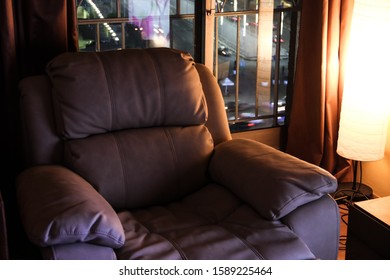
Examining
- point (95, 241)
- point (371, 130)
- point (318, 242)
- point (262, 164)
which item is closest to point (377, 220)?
point (318, 242)

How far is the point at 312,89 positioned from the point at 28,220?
75.7 inches

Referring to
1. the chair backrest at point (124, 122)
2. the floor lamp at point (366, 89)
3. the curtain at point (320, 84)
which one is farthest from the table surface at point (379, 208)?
the curtain at point (320, 84)

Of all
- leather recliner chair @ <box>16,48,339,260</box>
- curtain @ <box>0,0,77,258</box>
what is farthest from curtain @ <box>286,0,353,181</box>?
curtain @ <box>0,0,77,258</box>

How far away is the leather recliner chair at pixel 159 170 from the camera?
1.75 metres

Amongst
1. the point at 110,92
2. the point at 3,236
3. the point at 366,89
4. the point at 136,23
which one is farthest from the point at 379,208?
the point at 136,23

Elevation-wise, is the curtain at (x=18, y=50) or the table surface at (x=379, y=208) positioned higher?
the curtain at (x=18, y=50)

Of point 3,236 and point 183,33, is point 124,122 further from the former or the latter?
point 183,33

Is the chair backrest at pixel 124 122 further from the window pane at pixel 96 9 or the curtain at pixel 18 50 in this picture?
the window pane at pixel 96 9

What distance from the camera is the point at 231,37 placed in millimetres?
3189

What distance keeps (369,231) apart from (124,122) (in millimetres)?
1056

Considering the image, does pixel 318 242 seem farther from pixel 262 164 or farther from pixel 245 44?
pixel 245 44

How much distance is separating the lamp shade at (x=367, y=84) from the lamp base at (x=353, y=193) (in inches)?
11.7

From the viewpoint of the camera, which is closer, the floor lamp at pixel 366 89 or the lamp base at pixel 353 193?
the floor lamp at pixel 366 89

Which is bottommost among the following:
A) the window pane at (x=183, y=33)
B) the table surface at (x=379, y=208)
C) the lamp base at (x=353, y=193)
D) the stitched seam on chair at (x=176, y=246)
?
the lamp base at (x=353, y=193)
